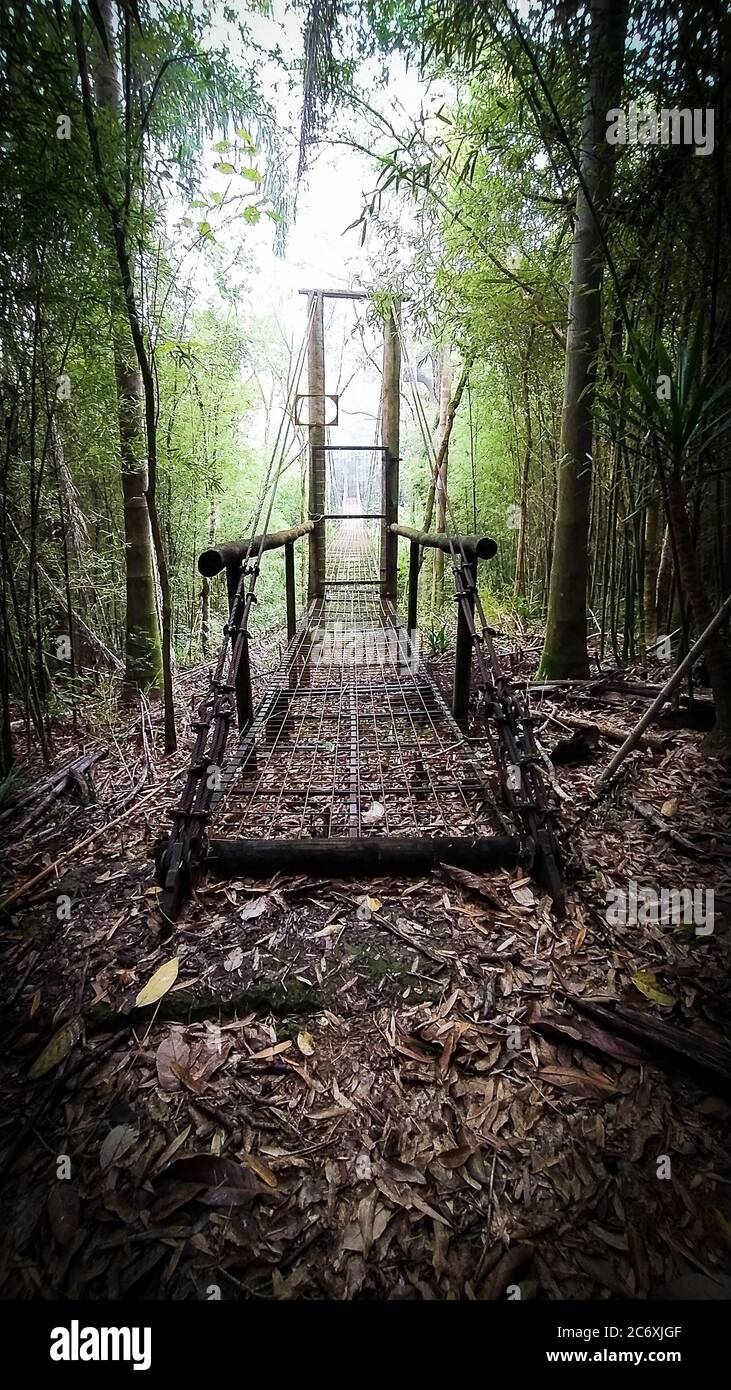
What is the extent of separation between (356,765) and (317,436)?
393 centimetres

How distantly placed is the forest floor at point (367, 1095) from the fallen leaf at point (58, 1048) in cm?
1

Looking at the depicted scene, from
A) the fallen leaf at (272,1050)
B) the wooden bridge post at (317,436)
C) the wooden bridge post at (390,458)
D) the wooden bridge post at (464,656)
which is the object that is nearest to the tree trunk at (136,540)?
the wooden bridge post at (464,656)

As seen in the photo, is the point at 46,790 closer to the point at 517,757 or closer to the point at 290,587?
the point at 517,757

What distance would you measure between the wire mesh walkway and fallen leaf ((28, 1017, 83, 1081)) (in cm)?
63

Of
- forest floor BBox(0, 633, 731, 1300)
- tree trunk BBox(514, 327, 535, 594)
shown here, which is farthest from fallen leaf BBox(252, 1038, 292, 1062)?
tree trunk BBox(514, 327, 535, 594)

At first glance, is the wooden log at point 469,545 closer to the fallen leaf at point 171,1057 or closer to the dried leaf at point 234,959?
the dried leaf at point 234,959

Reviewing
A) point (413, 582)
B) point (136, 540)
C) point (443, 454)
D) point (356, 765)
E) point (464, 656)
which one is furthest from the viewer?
point (443, 454)

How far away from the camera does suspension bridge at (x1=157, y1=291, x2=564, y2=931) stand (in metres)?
1.37

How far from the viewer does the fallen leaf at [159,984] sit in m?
1.02

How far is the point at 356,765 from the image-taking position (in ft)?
6.27

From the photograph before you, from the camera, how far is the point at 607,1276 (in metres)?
0.65

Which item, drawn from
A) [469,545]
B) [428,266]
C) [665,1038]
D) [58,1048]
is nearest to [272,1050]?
[58,1048]
